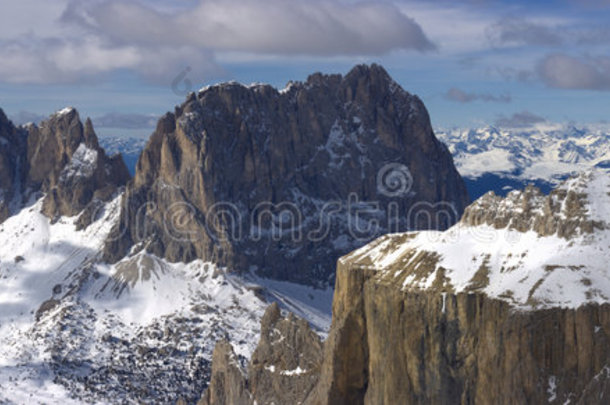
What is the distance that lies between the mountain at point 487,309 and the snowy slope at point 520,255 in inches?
7.7

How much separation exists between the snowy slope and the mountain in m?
0.19

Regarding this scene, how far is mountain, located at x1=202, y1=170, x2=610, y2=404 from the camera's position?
120 metres

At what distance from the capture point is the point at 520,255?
13550cm

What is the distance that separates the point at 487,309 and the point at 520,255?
15111 mm

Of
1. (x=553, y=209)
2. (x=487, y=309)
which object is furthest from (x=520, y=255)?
(x=487, y=309)

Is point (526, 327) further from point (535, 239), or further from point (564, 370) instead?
point (535, 239)

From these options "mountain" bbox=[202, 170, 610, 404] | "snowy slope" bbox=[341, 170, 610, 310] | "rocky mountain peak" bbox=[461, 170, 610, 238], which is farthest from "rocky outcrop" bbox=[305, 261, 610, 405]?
"rocky mountain peak" bbox=[461, 170, 610, 238]

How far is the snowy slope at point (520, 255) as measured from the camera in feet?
412

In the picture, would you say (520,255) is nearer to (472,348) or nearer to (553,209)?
(553,209)

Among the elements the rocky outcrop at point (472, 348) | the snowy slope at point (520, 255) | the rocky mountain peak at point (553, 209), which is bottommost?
the rocky outcrop at point (472, 348)

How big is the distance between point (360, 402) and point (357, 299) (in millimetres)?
17312

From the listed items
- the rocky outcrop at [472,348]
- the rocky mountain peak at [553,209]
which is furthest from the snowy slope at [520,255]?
the rocky outcrop at [472,348]

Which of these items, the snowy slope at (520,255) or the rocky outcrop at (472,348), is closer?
the rocky outcrop at (472,348)

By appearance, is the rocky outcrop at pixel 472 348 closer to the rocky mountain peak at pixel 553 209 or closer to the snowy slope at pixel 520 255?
the snowy slope at pixel 520 255
